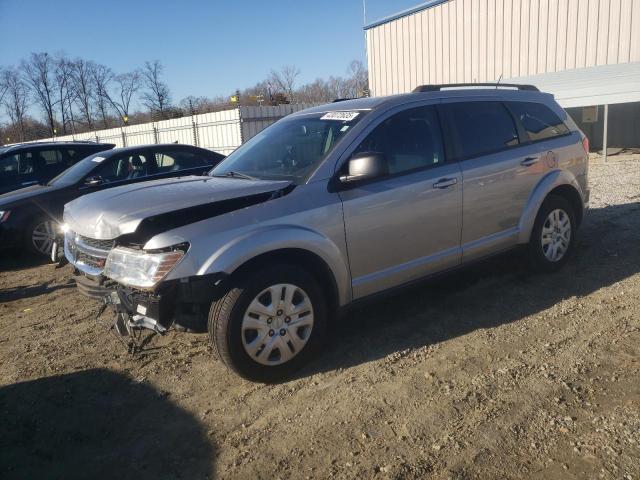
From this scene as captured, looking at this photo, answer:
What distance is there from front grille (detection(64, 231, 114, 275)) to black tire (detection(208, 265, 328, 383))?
91 cm

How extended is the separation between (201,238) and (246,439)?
120 centimetres

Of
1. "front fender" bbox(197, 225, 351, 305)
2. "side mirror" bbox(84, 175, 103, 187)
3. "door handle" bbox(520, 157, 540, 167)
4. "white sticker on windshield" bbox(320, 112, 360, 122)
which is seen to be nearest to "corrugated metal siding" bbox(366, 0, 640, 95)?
"door handle" bbox(520, 157, 540, 167)

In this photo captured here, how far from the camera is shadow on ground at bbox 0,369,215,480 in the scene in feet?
9.20

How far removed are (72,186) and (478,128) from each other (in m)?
5.80

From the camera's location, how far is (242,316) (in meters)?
3.35

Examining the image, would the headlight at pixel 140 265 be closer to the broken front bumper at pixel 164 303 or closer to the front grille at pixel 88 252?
the broken front bumper at pixel 164 303

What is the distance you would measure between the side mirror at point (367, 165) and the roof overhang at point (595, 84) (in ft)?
44.1

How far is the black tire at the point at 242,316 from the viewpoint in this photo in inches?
130

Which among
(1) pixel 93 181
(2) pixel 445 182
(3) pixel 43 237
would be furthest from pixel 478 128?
(3) pixel 43 237

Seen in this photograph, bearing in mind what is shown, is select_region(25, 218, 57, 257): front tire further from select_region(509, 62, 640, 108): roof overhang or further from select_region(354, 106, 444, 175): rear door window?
select_region(509, 62, 640, 108): roof overhang

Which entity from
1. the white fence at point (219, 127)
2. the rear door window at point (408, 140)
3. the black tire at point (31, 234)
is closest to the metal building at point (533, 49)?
the white fence at point (219, 127)

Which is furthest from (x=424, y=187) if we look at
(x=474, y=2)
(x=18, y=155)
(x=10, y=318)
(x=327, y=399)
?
(x=474, y=2)

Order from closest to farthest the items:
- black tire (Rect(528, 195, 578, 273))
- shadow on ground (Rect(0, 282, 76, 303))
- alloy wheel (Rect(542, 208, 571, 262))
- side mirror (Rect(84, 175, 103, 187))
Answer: black tire (Rect(528, 195, 578, 273))
alloy wheel (Rect(542, 208, 571, 262))
shadow on ground (Rect(0, 282, 76, 303))
side mirror (Rect(84, 175, 103, 187))

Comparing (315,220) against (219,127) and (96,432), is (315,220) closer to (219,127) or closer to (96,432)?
(96,432)
